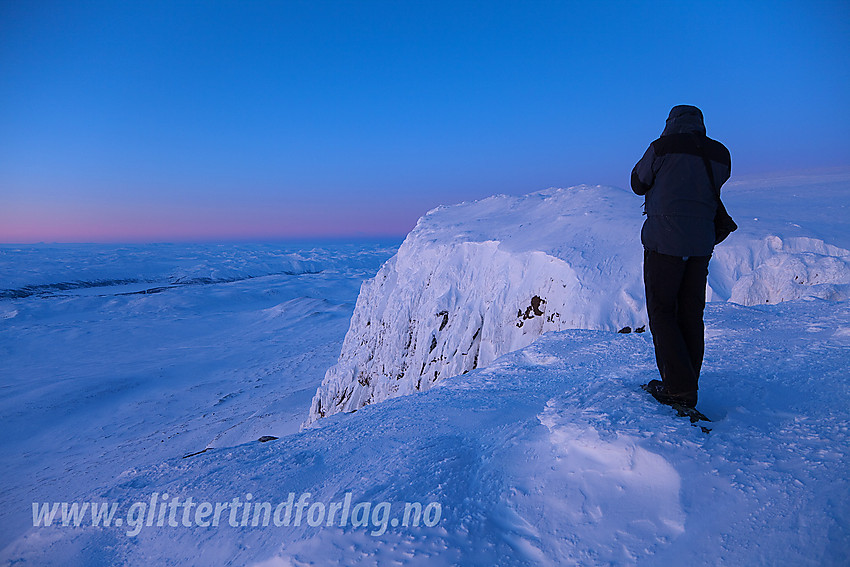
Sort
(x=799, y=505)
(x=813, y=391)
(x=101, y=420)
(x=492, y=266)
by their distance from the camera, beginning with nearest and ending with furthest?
(x=799, y=505) → (x=813, y=391) → (x=492, y=266) → (x=101, y=420)

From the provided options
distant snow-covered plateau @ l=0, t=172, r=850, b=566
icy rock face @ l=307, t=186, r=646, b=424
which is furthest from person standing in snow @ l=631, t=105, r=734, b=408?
icy rock face @ l=307, t=186, r=646, b=424

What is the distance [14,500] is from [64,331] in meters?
53.6

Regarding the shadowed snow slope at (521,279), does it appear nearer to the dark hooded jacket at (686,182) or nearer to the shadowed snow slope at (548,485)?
the shadowed snow slope at (548,485)

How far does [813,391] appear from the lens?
A: 338cm

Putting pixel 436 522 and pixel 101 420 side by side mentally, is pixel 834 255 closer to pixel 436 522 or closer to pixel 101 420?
pixel 436 522

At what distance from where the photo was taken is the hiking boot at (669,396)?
2988 mm

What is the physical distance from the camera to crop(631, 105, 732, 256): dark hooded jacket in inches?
114

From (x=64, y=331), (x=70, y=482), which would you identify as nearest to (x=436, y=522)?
(x=70, y=482)

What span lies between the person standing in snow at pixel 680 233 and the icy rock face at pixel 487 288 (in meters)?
6.14

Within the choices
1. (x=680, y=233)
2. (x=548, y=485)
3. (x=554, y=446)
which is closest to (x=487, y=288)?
(x=680, y=233)

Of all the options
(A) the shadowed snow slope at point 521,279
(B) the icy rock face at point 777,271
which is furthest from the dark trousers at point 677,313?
(B) the icy rock face at point 777,271

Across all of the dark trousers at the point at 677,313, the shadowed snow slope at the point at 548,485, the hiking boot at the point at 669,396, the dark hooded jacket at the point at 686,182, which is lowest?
the shadowed snow slope at the point at 548,485

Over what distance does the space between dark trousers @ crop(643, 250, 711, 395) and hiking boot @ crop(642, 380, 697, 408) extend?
32 millimetres

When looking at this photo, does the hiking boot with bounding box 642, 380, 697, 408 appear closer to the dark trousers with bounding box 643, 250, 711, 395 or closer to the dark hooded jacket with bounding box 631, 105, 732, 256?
the dark trousers with bounding box 643, 250, 711, 395
